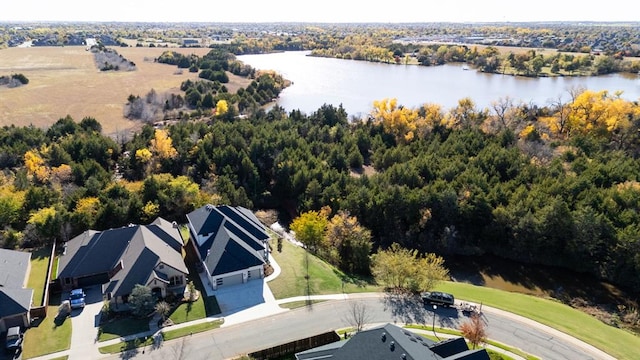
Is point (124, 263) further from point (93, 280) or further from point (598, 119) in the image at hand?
point (598, 119)

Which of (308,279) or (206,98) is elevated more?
(206,98)

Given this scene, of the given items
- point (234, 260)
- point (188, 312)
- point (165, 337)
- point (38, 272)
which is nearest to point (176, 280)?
point (188, 312)

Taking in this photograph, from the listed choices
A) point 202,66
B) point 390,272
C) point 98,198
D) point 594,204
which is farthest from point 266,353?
point 202,66

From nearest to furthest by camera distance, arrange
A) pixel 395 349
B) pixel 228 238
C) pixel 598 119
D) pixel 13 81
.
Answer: pixel 395 349, pixel 228 238, pixel 598 119, pixel 13 81

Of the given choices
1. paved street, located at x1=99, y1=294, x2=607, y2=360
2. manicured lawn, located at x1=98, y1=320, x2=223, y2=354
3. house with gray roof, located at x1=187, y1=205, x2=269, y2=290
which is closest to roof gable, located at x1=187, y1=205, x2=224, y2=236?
house with gray roof, located at x1=187, y1=205, x2=269, y2=290

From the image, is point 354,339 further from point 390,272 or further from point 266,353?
point 390,272

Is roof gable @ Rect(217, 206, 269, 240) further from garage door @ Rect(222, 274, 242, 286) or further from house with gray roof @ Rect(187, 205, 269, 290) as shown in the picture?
garage door @ Rect(222, 274, 242, 286)

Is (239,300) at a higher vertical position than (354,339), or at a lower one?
lower
